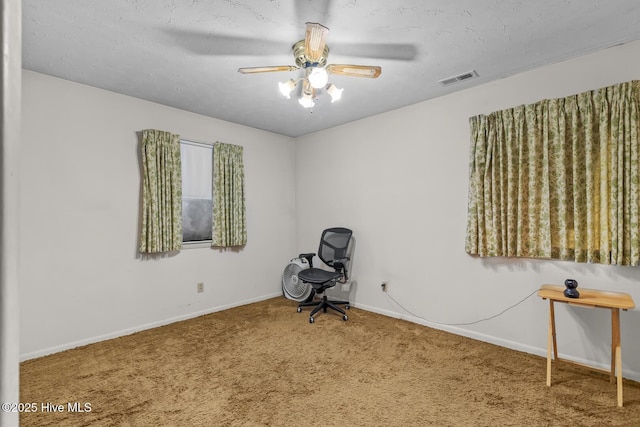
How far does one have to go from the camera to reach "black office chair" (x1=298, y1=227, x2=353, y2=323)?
3604 mm

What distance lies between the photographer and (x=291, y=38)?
2.24m

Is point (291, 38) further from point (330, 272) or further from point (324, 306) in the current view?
point (324, 306)

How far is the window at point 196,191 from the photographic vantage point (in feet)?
12.5

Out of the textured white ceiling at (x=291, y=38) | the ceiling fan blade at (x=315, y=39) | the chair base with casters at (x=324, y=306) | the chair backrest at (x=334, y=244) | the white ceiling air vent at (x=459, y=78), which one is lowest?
the chair base with casters at (x=324, y=306)

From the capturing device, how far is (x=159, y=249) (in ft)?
11.1

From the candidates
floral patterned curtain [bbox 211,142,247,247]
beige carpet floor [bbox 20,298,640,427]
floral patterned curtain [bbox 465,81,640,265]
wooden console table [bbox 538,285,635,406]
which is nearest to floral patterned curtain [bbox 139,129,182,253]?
floral patterned curtain [bbox 211,142,247,247]

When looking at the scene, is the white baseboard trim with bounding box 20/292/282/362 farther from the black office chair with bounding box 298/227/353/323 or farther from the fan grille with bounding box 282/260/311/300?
the black office chair with bounding box 298/227/353/323

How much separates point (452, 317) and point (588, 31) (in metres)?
2.61

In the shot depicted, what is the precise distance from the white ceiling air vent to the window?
280 cm

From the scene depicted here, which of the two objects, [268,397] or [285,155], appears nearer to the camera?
[268,397]

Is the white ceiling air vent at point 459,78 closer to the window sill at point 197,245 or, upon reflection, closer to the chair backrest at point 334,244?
the chair backrest at point 334,244

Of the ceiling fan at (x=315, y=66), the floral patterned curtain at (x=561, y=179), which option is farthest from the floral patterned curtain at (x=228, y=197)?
the floral patterned curtain at (x=561, y=179)

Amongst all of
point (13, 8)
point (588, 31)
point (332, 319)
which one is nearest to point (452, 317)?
point (332, 319)

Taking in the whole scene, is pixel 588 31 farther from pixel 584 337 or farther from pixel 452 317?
pixel 452 317
